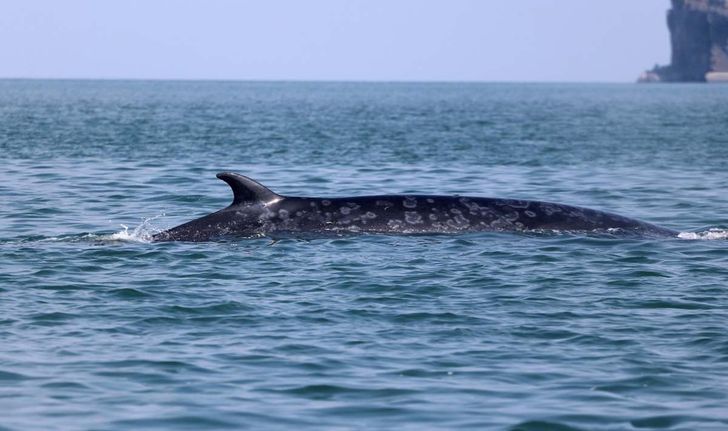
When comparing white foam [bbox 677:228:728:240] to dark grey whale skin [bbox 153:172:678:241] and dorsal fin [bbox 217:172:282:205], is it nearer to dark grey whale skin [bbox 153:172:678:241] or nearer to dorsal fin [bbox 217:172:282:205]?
dark grey whale skin [bbox 153:172:678:241]

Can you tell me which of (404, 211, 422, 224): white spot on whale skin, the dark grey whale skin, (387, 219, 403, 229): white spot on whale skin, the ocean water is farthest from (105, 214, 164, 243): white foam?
(404, 211, 422, 224): white spot on whale skin

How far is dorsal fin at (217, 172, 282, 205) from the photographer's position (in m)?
19.2

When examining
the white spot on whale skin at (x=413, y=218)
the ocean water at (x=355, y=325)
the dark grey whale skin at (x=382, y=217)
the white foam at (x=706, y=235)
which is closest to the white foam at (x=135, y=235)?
the ocean water at (x=355, y=325)

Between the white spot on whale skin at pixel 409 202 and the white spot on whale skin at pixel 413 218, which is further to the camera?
the white spot on whale skin at pixel 409 202

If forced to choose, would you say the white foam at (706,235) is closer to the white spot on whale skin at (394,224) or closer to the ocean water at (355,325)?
the ocean water at (355,325)

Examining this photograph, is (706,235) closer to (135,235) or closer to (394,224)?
(394,224)

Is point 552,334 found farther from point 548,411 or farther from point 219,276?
point 219,276

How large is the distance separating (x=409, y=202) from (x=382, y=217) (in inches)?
21.3

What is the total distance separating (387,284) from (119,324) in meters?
3.63

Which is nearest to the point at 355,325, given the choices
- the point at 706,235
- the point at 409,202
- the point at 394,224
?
the point at 394,224

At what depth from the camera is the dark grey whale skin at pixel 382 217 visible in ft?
64.7

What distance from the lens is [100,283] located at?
16734 mm

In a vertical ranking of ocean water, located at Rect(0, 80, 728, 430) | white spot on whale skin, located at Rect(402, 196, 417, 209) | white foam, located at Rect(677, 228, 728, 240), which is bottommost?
white foam, located at Rect(677, 228, 728, 240)

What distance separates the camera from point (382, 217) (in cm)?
2034
